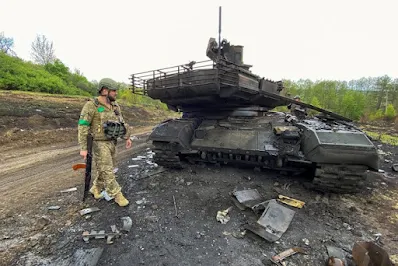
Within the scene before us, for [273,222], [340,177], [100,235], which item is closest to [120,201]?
[100,235]

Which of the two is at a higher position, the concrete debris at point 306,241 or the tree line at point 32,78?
the tree line at point 32,78

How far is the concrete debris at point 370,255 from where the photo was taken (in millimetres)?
2434

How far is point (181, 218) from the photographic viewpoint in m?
3.74

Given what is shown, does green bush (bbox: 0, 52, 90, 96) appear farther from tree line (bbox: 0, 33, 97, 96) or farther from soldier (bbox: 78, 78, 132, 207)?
soldier (bbox: 78, 78, 132, 207)

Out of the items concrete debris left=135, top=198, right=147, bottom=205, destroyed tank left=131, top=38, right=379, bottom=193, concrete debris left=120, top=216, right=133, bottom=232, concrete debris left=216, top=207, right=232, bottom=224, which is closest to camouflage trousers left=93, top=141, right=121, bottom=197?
concrete debris left=135, top=198, right=147, bottom=205

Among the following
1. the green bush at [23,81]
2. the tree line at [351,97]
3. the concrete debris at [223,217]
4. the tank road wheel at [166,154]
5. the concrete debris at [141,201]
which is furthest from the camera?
the tree line at [351,97]

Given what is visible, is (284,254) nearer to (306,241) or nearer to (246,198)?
(306,241)

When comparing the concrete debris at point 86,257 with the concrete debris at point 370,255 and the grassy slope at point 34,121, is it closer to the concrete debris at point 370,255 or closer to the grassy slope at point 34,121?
the concrete debris at point 370,255

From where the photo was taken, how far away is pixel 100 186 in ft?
14.9

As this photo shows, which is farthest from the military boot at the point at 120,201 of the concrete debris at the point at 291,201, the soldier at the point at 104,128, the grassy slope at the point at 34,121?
the grassy slope at the point at 34,121

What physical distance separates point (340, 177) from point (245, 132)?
6.69 ft

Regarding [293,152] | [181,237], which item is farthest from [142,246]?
[293,152]

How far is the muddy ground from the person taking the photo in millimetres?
2896

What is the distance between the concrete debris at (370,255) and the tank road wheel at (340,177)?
151 centimetres
